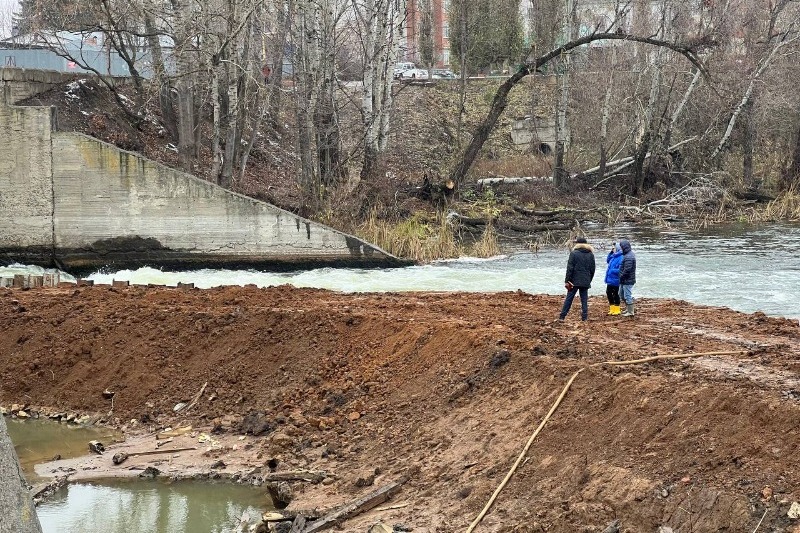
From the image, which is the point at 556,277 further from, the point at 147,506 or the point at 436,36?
the point at 436,36

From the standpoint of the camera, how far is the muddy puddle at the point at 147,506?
9.27 meters

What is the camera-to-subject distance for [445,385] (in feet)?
35.5

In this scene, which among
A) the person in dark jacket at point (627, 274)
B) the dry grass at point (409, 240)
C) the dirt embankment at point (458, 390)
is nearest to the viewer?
the dirt embankment at point (458, 390)

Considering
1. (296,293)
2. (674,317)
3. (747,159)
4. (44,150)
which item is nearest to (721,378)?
(674,317)

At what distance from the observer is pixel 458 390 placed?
1052cm

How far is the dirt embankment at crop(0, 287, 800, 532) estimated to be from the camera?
753 centimetres

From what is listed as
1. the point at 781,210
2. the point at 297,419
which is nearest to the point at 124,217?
the point at 297,419

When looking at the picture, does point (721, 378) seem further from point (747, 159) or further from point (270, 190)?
point (747, 159)

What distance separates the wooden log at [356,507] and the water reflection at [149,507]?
A: 1098 mm

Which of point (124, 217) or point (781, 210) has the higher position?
point (124, 217)

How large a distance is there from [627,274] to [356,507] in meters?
6.69

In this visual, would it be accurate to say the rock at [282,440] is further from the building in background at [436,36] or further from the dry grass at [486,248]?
the building in background at [436,36]

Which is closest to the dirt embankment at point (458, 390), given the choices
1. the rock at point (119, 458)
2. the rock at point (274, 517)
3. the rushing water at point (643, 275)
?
the rock at point (274, 517)

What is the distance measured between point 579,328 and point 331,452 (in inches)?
157
